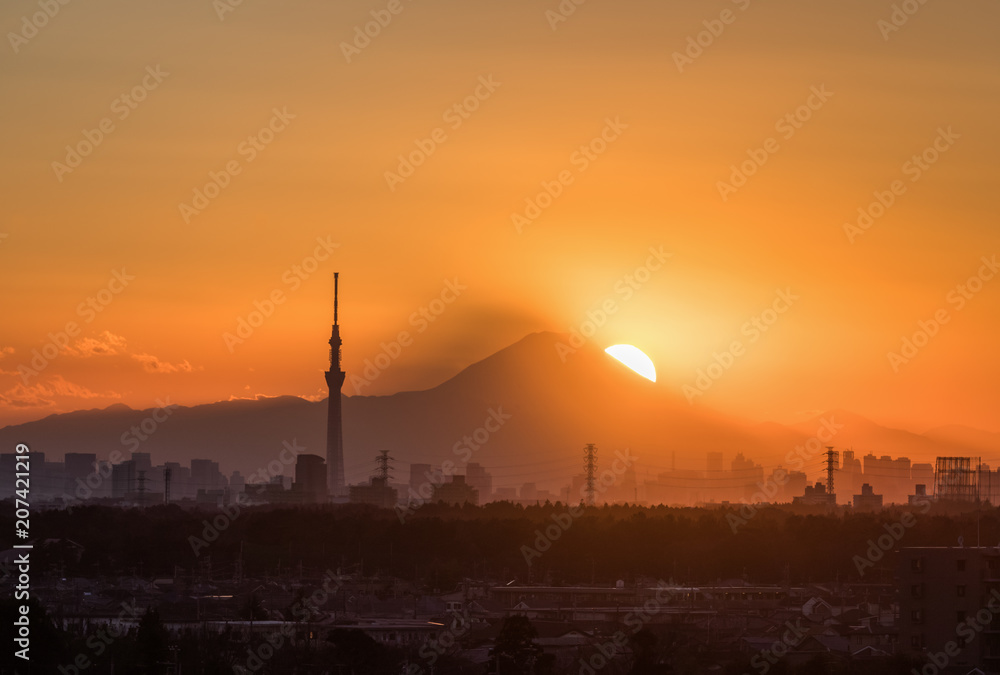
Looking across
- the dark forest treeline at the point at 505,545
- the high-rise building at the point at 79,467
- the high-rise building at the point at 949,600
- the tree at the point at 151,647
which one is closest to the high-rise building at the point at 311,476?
the high-rise building at the point at 79,467

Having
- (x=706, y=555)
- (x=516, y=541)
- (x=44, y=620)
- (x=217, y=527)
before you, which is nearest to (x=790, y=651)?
(x=44, y=620)

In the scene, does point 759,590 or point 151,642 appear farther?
point 759,590

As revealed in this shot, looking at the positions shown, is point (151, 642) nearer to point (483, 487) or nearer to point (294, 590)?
point (294, 590)

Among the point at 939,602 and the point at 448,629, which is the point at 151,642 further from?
the point at 939,602

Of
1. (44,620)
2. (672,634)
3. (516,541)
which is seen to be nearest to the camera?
(44,620)

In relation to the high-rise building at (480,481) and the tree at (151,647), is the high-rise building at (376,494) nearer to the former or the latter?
the high-rise building at (480,481)

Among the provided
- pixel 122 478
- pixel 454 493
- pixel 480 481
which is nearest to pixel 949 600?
pixel 454 493

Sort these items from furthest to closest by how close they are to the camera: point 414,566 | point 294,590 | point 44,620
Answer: point 414,566
point 294,590
point 44,620

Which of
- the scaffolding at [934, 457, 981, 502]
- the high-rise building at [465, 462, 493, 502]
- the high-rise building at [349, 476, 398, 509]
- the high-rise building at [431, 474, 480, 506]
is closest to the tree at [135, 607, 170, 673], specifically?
the scaffolding at [934, 457, 981, 502]

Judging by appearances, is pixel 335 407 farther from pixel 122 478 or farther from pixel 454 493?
pixel 122 478
